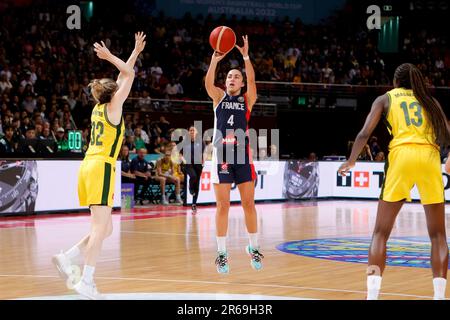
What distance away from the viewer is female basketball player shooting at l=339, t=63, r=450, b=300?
257 inches

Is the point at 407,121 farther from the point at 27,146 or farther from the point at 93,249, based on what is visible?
the point at 27,146

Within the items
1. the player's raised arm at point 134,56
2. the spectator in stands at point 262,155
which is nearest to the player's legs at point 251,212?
the player's raised arm at point 134,56

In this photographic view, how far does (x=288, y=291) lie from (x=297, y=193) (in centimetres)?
1347

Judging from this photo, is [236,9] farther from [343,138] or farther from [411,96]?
[411,96]

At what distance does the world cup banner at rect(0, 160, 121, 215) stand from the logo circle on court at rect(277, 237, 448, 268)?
18.9 feet

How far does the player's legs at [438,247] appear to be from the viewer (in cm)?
656

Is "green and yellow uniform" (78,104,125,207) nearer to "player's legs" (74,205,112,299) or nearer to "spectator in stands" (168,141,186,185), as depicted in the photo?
"player's legs" (74,205,112,299)

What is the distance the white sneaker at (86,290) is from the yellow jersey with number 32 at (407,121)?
280cm

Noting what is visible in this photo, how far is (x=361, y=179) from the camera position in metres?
21.8

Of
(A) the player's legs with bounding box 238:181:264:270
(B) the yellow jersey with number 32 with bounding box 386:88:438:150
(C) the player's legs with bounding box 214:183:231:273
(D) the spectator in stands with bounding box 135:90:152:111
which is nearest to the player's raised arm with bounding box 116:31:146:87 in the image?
(C) the player's legs with bounding box 214:183:231:273

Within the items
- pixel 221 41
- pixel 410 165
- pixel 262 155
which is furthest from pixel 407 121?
pixel 262 155

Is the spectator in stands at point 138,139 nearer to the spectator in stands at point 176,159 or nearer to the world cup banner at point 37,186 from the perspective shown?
the spectator in stands at point 176,159

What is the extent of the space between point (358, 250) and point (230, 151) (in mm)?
3240
